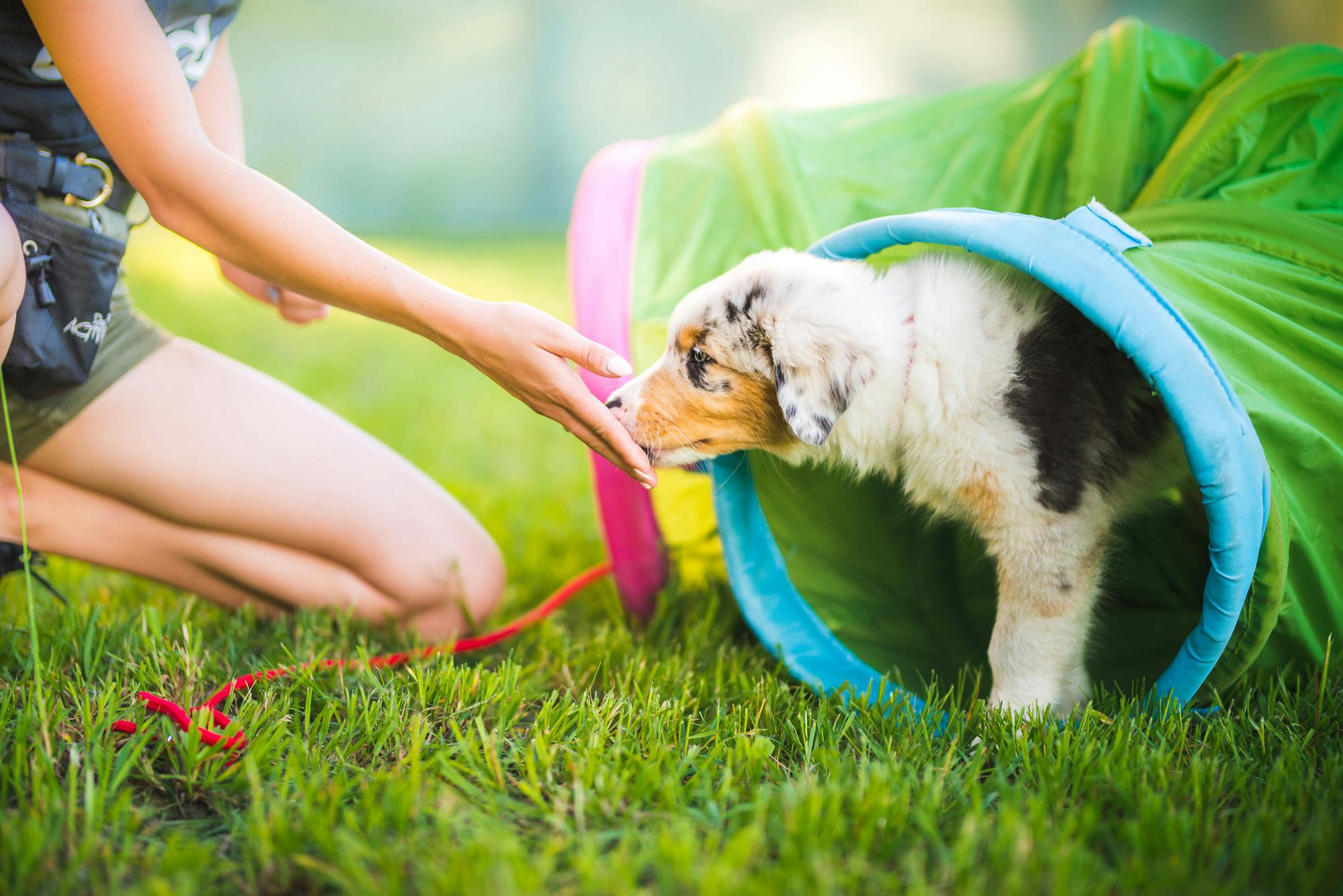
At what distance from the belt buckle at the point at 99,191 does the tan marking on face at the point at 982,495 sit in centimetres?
217

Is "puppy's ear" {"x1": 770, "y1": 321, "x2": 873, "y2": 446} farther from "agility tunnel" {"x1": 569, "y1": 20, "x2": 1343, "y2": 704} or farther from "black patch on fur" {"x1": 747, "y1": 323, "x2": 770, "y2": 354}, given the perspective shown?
"agility tunnel" {"x1": 569, "y1": 20, "x2": 1343, "y2": 704}

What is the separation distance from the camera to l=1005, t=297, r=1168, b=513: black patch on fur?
2273 millimetres

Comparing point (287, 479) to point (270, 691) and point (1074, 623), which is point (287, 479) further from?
point (1074, 623)

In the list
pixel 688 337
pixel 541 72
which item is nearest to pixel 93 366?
pixel 688 337

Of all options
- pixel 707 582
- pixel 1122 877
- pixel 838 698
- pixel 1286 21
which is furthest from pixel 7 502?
pixel 1286 21

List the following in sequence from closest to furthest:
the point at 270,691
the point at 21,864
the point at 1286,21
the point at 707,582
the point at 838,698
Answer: the point at 21,864, the point at 270,691, the point at 838,698, the point at 707,582, the point at 1286,21

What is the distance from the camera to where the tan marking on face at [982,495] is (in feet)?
7.60

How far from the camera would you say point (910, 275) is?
2482 millimetres

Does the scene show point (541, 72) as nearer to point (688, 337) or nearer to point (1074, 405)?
point (688, 337)

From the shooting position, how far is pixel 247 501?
2.70 metres

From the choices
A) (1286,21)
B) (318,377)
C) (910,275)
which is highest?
(1286,21)

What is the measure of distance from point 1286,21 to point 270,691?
13593 millimetres

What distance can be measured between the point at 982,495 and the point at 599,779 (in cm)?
111

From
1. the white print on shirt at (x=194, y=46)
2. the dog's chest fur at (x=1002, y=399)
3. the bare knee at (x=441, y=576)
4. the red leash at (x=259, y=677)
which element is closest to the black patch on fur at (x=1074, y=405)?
the dog's chest fur at (x=1002, y=399)
